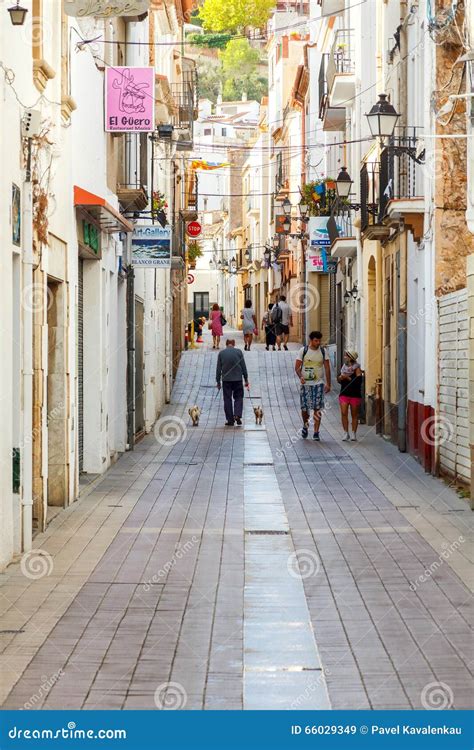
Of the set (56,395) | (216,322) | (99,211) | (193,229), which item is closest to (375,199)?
(99,211)

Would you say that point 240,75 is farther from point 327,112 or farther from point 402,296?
point 402,296

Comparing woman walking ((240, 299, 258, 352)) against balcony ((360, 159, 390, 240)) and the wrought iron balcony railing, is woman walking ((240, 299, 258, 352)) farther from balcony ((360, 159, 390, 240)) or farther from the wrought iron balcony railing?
balcony ((360, 159, 390, 240))

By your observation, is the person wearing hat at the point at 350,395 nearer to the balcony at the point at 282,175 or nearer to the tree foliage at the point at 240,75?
the balcony at the point at 282,175

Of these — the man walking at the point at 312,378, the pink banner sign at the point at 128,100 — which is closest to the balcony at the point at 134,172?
the pink banner sign at the point at 128,100

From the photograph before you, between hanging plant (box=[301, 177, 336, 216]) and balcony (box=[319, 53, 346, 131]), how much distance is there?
66.4 inches

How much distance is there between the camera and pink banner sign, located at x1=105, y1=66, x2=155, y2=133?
65.8 feet

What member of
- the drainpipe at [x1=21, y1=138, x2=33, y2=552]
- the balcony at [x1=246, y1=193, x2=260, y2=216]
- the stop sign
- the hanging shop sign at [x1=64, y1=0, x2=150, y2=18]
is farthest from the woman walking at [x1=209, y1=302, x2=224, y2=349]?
the drainpipe at [x1=21, y1=138, x2=33, y2=552]

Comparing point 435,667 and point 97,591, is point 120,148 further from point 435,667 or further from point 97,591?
point 435,667

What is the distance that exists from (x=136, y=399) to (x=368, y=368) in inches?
277

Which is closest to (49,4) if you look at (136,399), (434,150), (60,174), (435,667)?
(60,174)

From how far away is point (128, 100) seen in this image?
66.0 ft

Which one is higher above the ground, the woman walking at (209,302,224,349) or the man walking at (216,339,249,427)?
the woman walking at (209,302,224,349)

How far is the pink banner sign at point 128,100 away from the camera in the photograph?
20.1m

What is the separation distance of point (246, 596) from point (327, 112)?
90.8 ft
